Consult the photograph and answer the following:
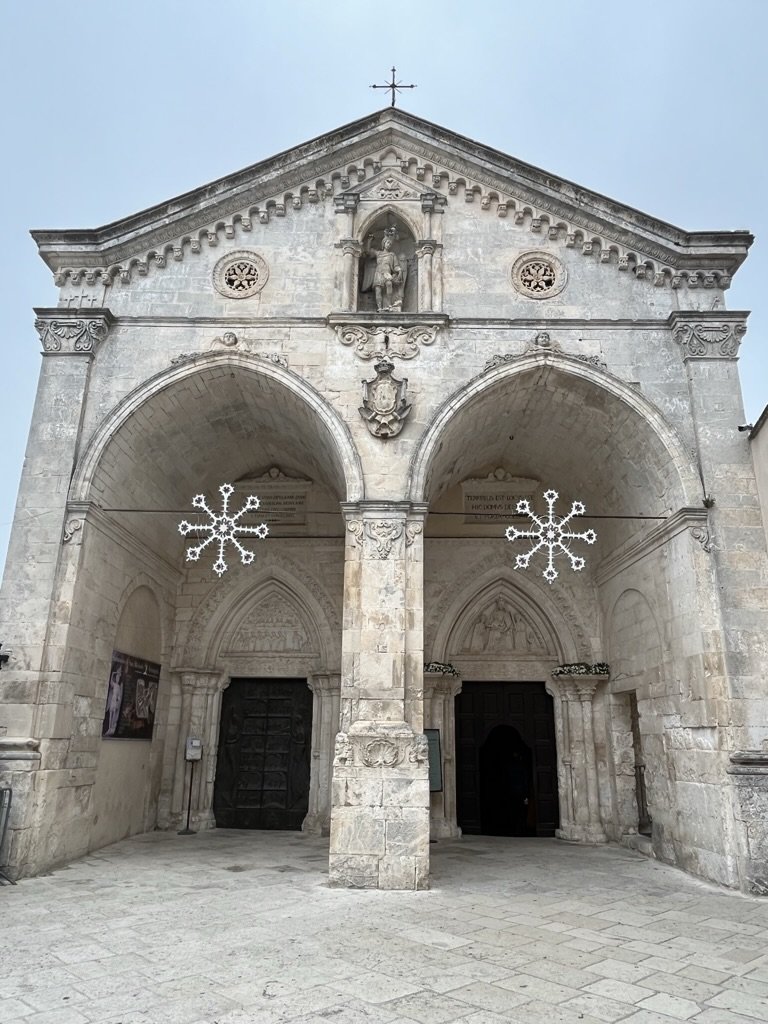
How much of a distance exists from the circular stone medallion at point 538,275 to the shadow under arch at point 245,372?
3315 millimetres

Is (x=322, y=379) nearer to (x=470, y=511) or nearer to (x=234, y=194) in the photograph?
(x=234, y=194)

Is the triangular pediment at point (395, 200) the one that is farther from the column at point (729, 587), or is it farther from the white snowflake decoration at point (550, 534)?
the white snowflake decoration at point (550, 534)

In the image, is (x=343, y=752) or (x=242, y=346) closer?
(x=343, y=752)

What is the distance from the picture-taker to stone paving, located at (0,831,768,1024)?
4.07 meters

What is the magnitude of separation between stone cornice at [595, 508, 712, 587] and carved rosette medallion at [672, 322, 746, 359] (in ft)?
7.35

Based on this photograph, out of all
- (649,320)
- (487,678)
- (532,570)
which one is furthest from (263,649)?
(649,320)

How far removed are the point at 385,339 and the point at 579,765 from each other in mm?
7368

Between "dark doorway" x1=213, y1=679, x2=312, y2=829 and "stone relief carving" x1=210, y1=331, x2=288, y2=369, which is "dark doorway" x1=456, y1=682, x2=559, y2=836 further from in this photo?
"stone relief carving" x1=210, y1=331, x2=288, y2=369

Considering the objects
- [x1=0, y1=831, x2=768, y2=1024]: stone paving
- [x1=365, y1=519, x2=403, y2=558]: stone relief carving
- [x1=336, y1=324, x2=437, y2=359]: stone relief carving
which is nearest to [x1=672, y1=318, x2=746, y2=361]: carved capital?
[x1=336, y1=324, x2=437, y2=359]: stone relief carving

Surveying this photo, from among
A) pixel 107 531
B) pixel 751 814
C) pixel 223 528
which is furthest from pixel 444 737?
pixel 107 531

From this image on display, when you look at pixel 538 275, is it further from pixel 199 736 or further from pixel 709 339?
pixel 199 736

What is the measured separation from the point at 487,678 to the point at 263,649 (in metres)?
3.97

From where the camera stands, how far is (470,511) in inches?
512

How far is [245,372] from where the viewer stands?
9.77 metres
